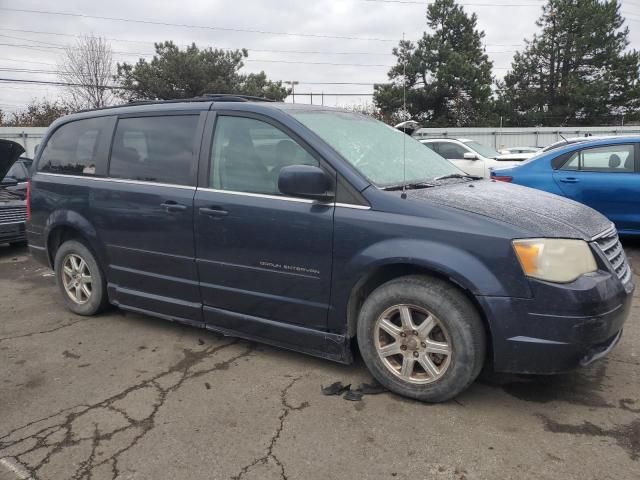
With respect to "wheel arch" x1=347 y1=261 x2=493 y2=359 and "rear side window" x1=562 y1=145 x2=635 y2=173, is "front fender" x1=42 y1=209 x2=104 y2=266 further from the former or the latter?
"rear side window" x1=562 y1=145 x2=635 y2=173

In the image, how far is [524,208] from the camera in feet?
10.4

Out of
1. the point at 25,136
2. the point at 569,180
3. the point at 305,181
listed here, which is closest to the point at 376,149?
the point at 305,181

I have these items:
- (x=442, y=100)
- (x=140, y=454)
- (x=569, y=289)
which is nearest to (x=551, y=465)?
(x=569, y=289)

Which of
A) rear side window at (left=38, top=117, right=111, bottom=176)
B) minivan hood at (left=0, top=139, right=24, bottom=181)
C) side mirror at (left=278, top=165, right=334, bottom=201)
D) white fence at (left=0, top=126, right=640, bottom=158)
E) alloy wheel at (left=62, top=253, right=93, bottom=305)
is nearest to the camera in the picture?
side mirror at (left=278, top=165, right=334, bottom=201)

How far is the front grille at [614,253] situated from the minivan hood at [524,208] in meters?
0.05

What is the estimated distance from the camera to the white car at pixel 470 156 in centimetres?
1194

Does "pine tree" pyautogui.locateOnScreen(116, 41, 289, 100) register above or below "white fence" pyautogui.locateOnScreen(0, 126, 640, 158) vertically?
Answer: above

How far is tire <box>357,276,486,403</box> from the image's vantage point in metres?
2.94

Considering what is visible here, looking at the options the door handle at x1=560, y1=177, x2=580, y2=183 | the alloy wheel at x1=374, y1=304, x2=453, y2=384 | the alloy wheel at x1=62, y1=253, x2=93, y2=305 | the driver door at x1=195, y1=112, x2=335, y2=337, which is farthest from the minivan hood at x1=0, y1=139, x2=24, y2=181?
the door handle at x1=560, y1=177, x2=580, y2=183

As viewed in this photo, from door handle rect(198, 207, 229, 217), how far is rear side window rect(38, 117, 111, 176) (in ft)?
4.11

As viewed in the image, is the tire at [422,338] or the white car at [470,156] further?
the white car at [470,156]

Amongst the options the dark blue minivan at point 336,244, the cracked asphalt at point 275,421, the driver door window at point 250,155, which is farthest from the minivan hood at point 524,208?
the cracked asphalt at point 275,421

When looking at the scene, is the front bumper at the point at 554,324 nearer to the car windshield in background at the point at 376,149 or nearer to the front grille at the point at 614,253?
the front grille at the point at 614,253

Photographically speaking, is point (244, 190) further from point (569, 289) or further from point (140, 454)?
point (569, 289)
